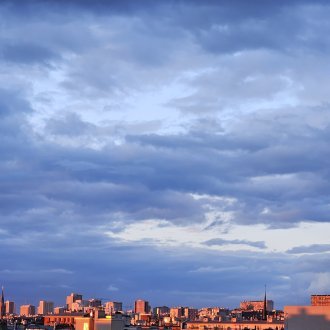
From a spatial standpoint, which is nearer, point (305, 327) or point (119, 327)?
point (305, 327)

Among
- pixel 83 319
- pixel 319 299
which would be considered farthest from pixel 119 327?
pixel 319 299

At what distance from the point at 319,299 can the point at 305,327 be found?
30.1 meters

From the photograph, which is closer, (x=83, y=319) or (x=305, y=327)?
(x=305, y=327)

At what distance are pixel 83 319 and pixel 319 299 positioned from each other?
4750 centimetres

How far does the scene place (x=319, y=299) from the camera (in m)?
187

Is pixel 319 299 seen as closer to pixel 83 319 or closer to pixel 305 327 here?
pixel 305 327

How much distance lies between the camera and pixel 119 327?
183375mm

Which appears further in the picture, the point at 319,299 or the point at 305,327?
the point at 319,299

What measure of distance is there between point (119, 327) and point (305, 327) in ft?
138

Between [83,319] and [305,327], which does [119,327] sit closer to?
[83,319]

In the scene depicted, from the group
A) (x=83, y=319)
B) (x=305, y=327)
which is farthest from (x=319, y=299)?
(x=83, y=319)

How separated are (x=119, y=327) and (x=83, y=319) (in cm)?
849

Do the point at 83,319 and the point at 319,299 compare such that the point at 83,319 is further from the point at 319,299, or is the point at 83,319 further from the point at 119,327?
the point at 319,299

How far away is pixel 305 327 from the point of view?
15750 cm
